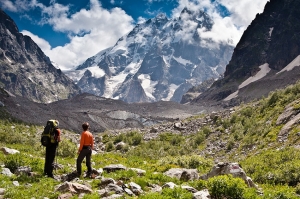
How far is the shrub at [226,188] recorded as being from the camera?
33.2ft

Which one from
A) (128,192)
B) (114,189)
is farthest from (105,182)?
(128,192)

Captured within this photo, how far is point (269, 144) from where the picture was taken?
77.3ft

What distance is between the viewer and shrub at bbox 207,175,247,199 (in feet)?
33.2

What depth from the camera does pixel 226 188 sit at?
10.2m

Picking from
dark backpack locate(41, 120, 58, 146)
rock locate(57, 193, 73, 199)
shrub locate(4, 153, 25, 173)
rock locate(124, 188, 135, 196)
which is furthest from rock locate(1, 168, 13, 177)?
rock locate(124, 188, 135, 196)

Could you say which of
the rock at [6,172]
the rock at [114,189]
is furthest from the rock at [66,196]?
the rock at [6,172]

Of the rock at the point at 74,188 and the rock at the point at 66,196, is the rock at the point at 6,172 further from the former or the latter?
the rock at the point at 66,196

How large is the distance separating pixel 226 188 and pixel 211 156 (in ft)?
62.7

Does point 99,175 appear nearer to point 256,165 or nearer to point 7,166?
point 7,166

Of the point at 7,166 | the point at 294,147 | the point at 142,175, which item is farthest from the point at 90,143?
the point at 294,147

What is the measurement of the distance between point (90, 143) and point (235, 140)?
64.4 feet

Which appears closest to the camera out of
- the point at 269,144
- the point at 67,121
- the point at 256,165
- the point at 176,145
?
the point at 256,165

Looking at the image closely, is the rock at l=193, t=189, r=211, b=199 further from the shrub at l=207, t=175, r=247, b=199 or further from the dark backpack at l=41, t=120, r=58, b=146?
the dark backpack at l=41, t=120, r=58, b=146

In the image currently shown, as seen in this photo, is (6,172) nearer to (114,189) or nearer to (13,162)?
(13,162)
